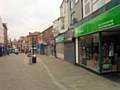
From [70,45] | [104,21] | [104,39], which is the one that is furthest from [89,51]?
[70,45]

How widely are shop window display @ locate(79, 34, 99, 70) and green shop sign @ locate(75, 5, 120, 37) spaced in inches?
26.1

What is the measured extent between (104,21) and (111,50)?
3.07 m

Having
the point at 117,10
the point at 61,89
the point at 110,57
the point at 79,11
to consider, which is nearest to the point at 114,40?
the point at 110,57

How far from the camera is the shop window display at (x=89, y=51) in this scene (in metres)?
19.7

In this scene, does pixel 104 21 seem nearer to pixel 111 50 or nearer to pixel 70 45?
pixel 111 50

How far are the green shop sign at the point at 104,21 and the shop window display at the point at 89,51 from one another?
66cm

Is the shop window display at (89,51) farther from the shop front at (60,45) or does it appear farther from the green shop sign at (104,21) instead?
the shop front at (60,45)

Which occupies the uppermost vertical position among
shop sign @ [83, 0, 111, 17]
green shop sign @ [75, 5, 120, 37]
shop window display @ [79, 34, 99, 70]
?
shop sign @ [83, 0, 111, 17]

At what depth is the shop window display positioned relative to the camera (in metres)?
19.7

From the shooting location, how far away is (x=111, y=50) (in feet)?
61.3

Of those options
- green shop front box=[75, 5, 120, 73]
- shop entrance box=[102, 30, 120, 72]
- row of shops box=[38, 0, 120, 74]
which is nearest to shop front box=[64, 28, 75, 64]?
row of shops box=[38, 0, 120, 74]

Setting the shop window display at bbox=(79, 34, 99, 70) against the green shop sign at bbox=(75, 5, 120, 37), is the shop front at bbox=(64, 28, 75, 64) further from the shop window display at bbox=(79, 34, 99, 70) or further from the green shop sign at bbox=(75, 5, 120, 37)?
the green shop sign at bbox=(75, 5, 120, 37)

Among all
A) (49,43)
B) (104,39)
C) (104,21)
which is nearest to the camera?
(104,21)

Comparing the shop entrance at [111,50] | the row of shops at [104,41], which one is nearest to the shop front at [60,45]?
the row of shops at [104,41]
